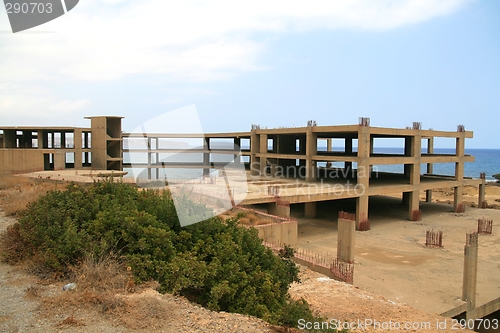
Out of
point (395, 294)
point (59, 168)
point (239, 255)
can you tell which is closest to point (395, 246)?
point (395, 294)

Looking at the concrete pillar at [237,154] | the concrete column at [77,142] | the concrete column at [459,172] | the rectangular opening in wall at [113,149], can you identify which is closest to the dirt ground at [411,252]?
the concrete column at [459,172]

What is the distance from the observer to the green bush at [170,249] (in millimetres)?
8023

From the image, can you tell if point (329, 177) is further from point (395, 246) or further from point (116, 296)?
point (116, 296)

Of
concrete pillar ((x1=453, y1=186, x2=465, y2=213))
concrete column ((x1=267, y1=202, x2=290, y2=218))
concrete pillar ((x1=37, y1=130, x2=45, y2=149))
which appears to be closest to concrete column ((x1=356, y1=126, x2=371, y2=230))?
concrete column ((x1=267, y1=202, x2=290, y2=218))

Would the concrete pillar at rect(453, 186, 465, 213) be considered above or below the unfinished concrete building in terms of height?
below

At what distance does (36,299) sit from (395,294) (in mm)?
12073

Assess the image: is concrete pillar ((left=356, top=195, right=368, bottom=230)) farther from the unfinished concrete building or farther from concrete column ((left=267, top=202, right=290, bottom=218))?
the unfinished concrete building

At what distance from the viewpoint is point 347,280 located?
14.4 meters

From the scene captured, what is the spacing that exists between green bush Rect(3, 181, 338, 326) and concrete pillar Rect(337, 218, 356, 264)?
7.73 m

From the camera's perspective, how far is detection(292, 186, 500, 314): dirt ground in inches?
584

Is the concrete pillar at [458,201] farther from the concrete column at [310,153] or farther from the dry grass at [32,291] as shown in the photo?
the dry grass at [32,291]

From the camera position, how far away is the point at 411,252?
68.7 feet

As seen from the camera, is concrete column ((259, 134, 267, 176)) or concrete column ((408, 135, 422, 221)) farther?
concrete column ((259, 134, 267, 176))

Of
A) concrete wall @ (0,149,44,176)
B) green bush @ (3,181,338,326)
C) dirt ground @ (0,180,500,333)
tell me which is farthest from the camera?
concrete wall @ (0,149,44,176)
